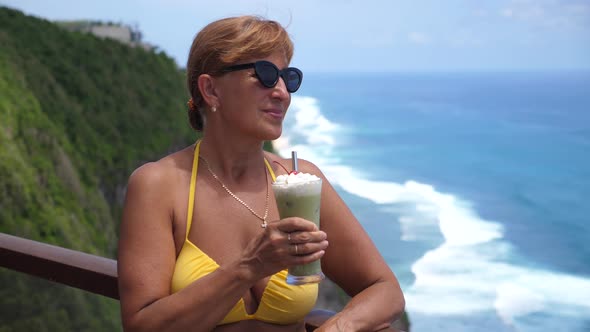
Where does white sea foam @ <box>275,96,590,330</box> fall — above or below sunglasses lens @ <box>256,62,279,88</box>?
below

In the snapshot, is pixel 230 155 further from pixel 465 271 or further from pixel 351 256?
pixel 465 271

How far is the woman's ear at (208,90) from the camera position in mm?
2264

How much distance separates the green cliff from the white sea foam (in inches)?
817

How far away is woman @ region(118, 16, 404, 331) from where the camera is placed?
2047 mm

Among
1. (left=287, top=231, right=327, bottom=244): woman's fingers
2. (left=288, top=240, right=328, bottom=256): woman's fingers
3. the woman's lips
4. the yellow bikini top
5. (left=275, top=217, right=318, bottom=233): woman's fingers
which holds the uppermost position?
the woman's lips

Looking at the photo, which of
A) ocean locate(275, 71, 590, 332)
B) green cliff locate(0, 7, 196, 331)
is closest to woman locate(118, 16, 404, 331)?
green cliff locate(0, 7, 196, 331)

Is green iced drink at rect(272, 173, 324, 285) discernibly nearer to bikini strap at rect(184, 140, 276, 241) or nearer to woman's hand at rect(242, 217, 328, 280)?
woman's hand at rect(242, 217, 328, 280)

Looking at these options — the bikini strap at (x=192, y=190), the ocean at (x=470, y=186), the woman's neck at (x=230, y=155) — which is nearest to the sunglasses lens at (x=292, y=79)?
the woman's neck at (x=230, y=155)

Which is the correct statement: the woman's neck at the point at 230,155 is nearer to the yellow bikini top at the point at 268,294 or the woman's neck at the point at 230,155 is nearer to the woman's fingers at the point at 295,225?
the yellow bikini top at the point at 268,294

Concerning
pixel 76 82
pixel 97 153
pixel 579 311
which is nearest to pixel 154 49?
pixel 76 82

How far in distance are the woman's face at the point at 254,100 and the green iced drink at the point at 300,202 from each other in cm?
22

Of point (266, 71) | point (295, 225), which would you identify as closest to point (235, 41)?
point (266, 71)

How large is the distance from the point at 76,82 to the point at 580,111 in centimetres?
8395

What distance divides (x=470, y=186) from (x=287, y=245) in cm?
8613
